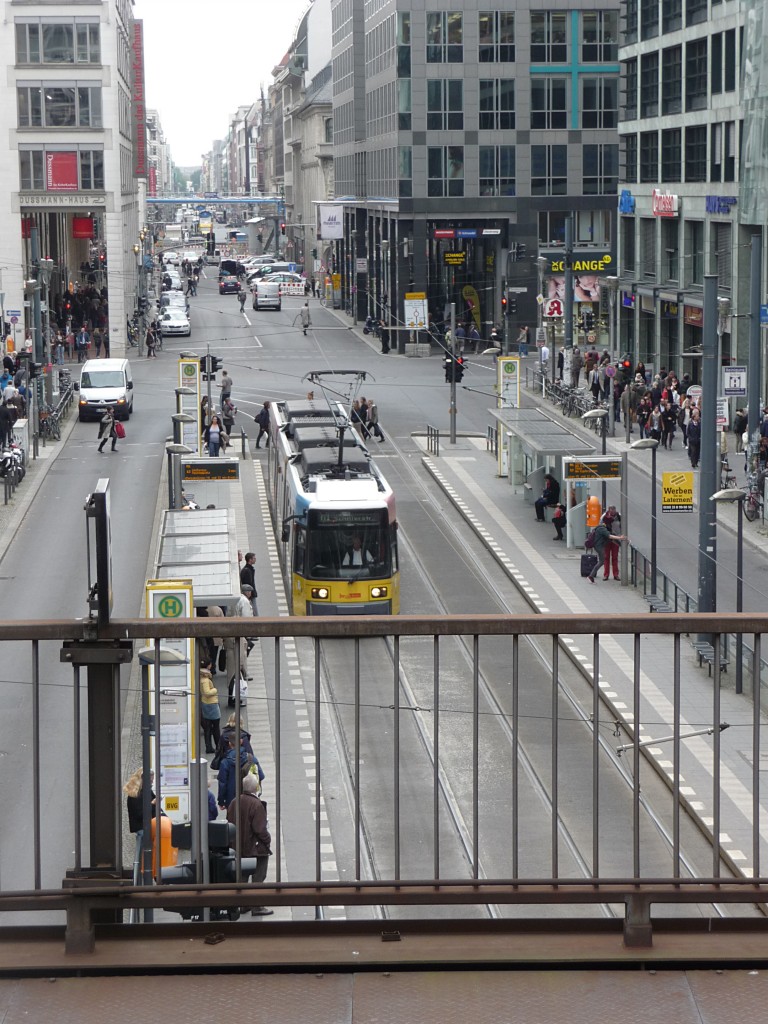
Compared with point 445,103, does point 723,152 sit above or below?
below

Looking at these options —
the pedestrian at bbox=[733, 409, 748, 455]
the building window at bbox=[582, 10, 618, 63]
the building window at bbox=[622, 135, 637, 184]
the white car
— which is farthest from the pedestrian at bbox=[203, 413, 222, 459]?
the building window at bbox=[582, 10, 618, 63]

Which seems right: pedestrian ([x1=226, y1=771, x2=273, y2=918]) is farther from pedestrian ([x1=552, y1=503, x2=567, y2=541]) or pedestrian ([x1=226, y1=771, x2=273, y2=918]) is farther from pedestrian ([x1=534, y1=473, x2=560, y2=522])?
pedestrian ([x1=534, y1=473, x2=560, y2=522])

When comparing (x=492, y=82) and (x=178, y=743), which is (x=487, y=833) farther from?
(x=492, y=82)

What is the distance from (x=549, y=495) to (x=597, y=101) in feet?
155

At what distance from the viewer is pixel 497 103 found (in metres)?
81.8

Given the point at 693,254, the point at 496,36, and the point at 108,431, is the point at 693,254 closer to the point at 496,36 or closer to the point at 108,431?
the point at 496,36

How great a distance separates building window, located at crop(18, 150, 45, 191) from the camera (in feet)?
259

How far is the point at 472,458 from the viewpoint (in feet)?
171

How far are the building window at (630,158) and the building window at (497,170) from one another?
11292 millimetres

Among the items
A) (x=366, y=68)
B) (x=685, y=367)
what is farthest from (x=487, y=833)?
(x=366, y=68)

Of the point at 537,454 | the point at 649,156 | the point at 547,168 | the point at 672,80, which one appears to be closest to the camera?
the point at 537,454

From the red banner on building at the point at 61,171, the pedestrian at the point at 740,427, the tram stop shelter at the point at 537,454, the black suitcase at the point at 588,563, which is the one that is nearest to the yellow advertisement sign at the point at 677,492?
the black suitcase at the point at 588,563

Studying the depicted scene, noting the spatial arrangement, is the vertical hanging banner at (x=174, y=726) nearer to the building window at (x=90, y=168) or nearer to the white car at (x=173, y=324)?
the building window at (x=90, y=168)

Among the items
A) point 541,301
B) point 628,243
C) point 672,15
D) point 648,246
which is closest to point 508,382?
point 672,15
